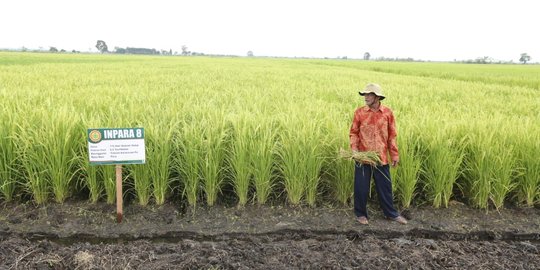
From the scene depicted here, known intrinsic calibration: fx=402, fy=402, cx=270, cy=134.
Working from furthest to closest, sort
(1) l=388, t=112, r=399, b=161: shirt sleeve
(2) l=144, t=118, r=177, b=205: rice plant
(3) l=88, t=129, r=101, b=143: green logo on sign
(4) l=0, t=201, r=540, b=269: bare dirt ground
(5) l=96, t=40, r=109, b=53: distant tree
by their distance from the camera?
(5) l=96, t=40, r=109, b=53: distant tree
(2) l=144, t=118, r=177, b=205: rice plant
(1) l=388, t=112, r=399, b=161: shirt sleeve
(3) l=88, t=129, r=101, b=143: green logo on sign
(4) l=0, t=201, r=540, b=269: bare dirt ground

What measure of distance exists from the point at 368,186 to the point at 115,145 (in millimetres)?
2031

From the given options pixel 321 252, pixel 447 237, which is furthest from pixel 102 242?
pixel 447 237

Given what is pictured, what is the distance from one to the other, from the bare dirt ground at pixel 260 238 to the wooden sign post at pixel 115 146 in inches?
21.9

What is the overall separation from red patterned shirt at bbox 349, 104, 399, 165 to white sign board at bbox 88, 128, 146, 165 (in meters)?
1.72

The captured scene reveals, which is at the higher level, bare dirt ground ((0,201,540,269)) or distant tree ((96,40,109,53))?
distant tree ((96,40,109,53))

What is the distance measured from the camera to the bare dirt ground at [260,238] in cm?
263

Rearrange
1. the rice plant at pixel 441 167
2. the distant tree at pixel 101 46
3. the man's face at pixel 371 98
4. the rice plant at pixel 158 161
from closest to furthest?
the man's face at pixel 371 98, the rice plant at pixel 158 161, the rice plant at pixel 441 167, the distant tree at pixel 101 46

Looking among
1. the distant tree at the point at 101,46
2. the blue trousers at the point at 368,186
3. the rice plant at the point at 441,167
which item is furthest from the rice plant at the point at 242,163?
the distant tree at the point at 101,46

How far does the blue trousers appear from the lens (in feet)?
10.8

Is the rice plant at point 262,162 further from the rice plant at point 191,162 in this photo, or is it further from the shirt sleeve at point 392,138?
the shirt sleeve at point 392,138

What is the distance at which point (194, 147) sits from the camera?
3602mm

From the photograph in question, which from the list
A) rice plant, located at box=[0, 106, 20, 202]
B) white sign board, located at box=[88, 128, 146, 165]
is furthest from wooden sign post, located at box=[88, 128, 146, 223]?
rice plant, located at box=[0, 106, 20, 202]

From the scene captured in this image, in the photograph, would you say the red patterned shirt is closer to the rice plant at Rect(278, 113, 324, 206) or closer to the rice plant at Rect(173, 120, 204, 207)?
the rice plant at Rect(278, 113, 324, 206)

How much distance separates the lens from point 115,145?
307cm
